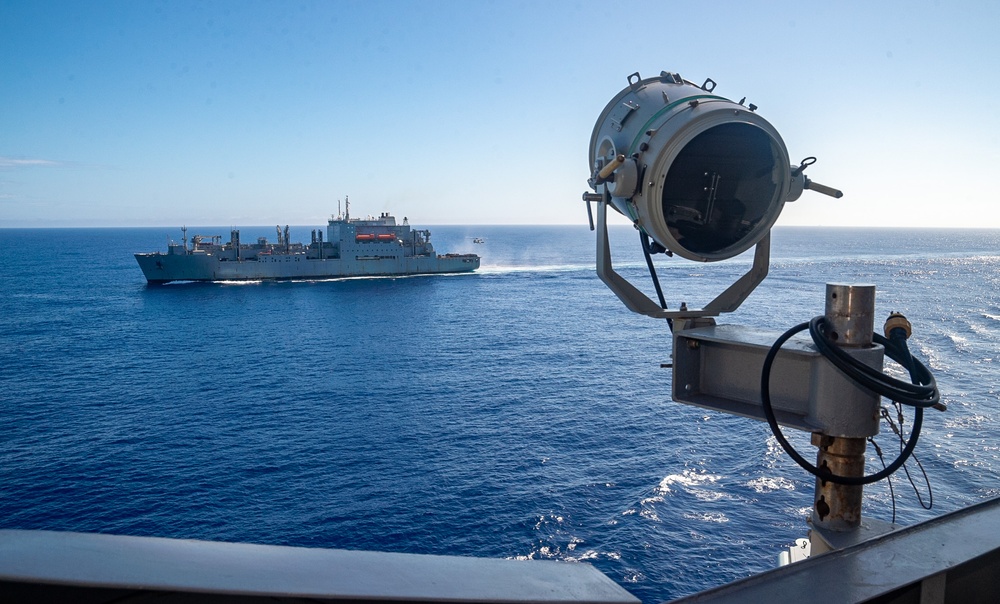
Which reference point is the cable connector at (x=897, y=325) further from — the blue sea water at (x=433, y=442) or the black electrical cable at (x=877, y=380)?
the blue sea water at (x=433, y=442)

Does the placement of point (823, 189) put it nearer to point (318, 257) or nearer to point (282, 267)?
point (282, 267)

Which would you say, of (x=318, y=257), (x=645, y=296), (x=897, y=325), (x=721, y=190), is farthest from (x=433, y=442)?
(x=318, y=257)

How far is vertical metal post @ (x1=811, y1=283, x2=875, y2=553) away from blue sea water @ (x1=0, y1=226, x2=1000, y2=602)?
11.0m

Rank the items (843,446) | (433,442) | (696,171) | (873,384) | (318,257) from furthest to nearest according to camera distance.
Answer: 1. (318,257)
2. (433,442)
3. (696,171)
4. (843,446)
5. (873,384)

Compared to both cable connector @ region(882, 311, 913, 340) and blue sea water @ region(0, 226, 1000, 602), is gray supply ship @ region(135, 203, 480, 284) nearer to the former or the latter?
blue sea water @ region(0, 226, 1000, 602)

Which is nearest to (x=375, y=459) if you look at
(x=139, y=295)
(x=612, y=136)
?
(x=612, y=136)

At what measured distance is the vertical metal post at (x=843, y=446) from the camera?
128 inches

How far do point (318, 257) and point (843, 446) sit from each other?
75742mm

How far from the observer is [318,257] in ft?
247

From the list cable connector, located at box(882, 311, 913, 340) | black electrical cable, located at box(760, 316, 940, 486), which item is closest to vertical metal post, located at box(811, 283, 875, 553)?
black electrical cable, located at box(760, 316, 940, 486)

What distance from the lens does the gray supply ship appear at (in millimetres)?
68750

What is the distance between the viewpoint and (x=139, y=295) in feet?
199

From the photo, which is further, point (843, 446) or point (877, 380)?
point (843, 446)

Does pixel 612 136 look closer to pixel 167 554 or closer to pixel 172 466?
pixel 167 554
